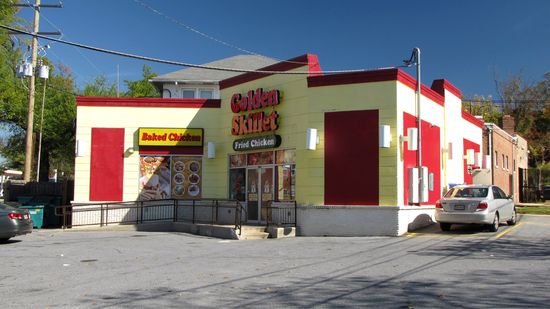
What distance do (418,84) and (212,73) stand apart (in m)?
16.6

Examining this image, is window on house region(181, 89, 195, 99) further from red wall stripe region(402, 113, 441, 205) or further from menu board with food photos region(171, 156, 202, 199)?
red wall stripe region(402, 113, 441, 205)

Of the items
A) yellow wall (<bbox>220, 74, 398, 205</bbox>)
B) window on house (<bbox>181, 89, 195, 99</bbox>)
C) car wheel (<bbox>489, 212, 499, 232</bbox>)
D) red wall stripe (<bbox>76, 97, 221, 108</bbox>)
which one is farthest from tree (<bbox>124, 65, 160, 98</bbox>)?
car wheel (<bbox>489, 212, 499, 232</bbox>)

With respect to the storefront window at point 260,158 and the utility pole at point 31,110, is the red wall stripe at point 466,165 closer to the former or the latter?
the storefront window at point 260,158

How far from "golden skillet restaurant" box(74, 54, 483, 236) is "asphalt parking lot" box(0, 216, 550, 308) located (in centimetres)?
166

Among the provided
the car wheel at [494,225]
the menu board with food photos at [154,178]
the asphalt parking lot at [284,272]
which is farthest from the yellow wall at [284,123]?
the car wheel at [494,225]

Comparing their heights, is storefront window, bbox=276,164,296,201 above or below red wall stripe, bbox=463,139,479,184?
below

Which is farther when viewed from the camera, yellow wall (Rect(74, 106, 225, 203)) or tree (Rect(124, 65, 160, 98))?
tree (Rect(124, 65, 160, 98))

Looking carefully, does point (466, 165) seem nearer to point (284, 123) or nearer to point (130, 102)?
point (284, 123)

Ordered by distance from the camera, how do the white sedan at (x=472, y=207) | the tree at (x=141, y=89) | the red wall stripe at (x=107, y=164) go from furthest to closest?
the tree at (x=141, y=89) → the red wall stripe at (x=107, y=164) → the white sedan at (x=472, y=207)

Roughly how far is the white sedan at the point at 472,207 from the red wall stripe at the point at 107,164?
1253 centimetres

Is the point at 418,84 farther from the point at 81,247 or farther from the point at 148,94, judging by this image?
the point at 148,94

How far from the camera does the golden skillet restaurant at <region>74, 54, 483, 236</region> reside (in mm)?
17375

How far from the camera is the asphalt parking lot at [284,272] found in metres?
7.88

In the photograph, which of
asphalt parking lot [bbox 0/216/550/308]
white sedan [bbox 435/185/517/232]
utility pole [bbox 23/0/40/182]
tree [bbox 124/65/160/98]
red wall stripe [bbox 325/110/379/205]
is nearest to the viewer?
asphalt parking lot [bbox 0/216/550/308]
